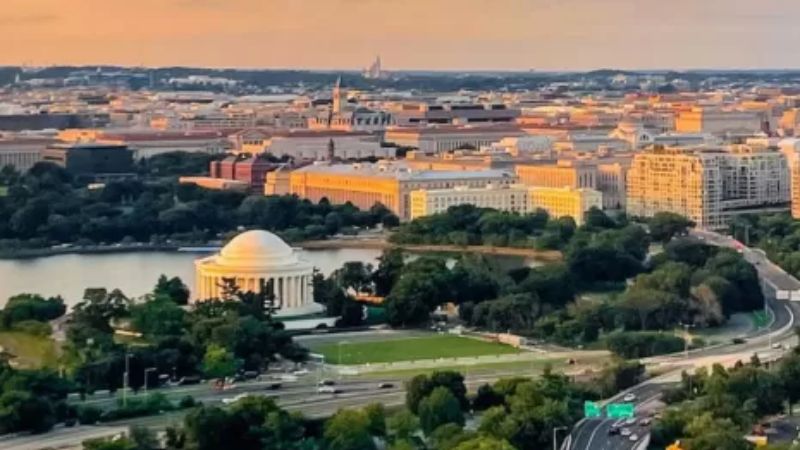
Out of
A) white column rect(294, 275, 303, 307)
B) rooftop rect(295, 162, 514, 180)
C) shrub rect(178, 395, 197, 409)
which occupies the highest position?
rooftop rect(295, 162, 514, 180)

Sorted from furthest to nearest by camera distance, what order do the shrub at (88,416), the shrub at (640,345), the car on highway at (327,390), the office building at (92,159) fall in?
the office building at (92,159)
the shrub at (640,345)
the car on highway at (327,390)
the shrub at (88,416)

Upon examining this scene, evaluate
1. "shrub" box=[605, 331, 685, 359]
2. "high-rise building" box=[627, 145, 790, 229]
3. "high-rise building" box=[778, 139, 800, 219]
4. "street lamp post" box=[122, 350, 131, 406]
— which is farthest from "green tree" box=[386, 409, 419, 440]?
"high-rise building" box=[627, 145, 790, 229]

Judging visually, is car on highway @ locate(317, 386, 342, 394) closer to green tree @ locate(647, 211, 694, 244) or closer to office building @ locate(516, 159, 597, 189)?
green tree @ locate(647, 211, 694, 244)

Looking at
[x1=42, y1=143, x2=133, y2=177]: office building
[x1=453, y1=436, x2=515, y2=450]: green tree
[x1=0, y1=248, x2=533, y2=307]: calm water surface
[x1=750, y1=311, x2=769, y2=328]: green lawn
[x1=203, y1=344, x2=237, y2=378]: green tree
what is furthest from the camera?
[x1=42, y1=143, x2=133, y2=177]: office building

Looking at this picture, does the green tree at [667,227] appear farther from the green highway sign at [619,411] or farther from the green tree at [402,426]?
the green tree at [402,426]

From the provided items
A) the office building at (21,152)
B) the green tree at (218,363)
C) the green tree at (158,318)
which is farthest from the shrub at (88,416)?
the office building at (21,152)

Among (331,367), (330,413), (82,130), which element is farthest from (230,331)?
(82,130)

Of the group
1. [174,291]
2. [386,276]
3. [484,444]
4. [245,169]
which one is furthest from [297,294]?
[245,169]
